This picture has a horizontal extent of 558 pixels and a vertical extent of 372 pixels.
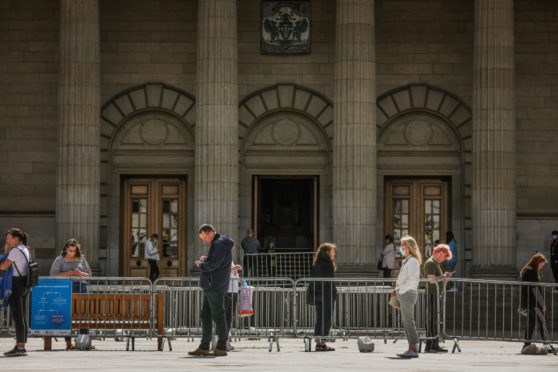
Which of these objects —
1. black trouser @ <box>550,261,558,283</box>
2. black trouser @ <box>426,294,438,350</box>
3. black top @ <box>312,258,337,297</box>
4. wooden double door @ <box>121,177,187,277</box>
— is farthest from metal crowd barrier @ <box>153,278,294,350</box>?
wooden double door @ <box>121,177,187,277</box>

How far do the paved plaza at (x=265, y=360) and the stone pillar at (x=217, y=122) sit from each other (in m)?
11.4

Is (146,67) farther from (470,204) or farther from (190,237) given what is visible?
(470,204)

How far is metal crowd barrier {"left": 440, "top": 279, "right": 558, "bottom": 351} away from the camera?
1193 inches

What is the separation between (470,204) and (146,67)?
A: 32.9ft

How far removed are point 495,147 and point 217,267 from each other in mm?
18182

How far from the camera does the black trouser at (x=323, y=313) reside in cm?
2958

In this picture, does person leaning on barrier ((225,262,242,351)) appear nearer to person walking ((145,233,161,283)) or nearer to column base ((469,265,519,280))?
column base ((469,265,519,280))

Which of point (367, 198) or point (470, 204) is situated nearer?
point (367, 198)

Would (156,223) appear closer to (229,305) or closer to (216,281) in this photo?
(229,305)

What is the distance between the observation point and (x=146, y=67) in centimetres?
4725

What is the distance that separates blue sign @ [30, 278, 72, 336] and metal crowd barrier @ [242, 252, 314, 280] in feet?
49.3

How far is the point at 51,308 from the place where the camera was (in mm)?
28688

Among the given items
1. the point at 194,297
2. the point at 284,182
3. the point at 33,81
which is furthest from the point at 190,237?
the point at 194,297

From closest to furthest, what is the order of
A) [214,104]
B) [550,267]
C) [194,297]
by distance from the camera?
[194,297] → [214,104] → [550,267]
